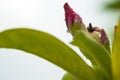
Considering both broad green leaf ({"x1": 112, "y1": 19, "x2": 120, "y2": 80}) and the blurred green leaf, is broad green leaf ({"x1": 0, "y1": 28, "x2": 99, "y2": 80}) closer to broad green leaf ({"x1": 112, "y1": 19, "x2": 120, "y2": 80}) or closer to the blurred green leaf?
broad green leaf ({"x1": 112, "y1": 19, "x2": 120, "y2": 80})

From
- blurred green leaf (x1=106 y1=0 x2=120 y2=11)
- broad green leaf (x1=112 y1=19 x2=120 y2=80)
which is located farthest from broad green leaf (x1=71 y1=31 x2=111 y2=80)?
blurred green leaf (x1=106 y1=0 x2=120 y2=11)

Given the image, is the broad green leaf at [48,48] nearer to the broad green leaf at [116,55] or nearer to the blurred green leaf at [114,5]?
the broad green leaf at [116,55]

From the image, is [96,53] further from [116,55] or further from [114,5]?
[114,5]

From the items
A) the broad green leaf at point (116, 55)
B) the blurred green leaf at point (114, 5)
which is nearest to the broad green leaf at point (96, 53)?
the broad green leaf at point (116, 55)

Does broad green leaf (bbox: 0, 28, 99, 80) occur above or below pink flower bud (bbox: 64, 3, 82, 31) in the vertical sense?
below

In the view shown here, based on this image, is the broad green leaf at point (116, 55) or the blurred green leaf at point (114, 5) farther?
the blurred green leaf at point (114, 5)
